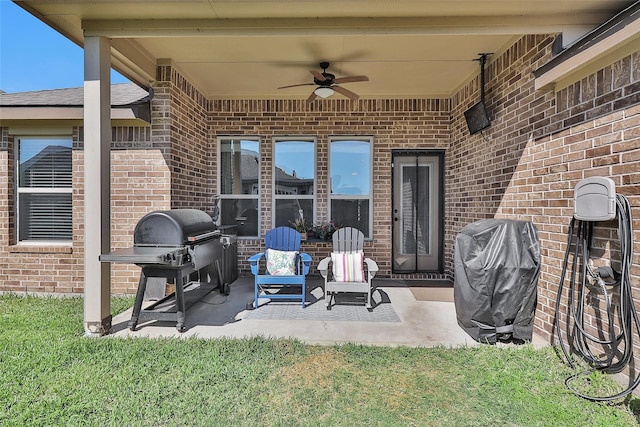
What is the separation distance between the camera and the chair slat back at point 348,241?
4.41 metres

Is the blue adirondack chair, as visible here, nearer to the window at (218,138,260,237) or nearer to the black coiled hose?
the window at (218,138,260,237)

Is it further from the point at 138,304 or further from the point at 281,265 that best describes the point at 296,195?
the point at 138,304

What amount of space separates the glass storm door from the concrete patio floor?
1.49m

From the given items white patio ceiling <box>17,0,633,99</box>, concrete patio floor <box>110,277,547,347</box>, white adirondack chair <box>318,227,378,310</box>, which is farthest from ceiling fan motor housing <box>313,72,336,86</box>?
concrete patio floor <box>110,277,547,347</box>

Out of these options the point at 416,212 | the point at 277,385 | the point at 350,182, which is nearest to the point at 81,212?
the point at 277,385

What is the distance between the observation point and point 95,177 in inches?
123

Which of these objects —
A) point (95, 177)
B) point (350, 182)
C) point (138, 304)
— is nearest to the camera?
point (95, 177)

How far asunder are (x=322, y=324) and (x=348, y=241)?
1.29 m

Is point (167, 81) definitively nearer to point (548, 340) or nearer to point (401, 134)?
point (401, 134)

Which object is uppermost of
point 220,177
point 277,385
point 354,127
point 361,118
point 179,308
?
point 361,118

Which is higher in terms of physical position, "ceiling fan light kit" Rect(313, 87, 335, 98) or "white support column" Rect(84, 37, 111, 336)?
"ceiling fan light kit" Rect(313, 87, 335, 98)

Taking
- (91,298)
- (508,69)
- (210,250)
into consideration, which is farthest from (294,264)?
(508,69)

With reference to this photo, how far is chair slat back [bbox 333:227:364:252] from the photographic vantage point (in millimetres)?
4406

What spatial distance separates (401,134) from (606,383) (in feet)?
14.1
